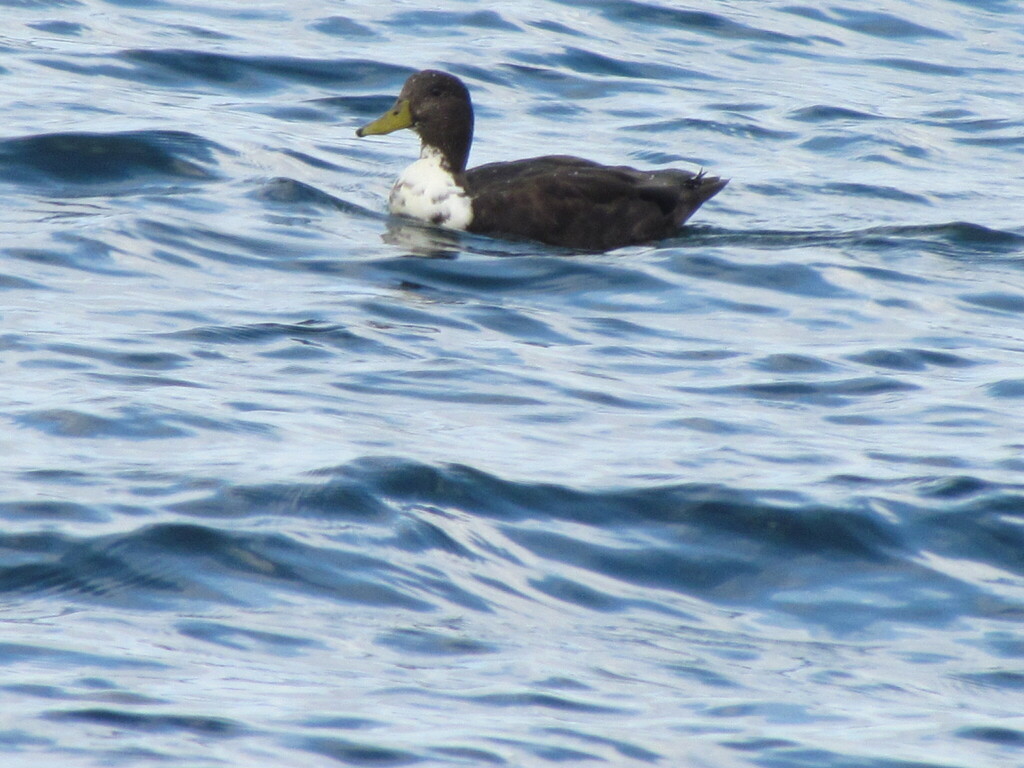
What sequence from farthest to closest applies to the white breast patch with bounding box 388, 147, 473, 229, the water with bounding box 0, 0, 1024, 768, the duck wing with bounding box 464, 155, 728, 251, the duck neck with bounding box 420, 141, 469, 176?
the duck neck with bounding box 420, 141, 469, 176
the white breast patch with bounding box 388, 147, 473, 229
the duck wing with bounding box 464, 155, 728, 251
the water with bounding box 0, 0, 1024, 768

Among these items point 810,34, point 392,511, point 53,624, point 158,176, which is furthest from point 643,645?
point 810,34

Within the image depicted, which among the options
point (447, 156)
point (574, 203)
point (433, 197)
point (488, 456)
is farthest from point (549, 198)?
point (488, 456)

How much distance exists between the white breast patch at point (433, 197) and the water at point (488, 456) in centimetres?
26

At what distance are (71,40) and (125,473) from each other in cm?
889

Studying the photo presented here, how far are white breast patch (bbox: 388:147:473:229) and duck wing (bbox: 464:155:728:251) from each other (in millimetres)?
60

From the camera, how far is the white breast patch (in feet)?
32.2

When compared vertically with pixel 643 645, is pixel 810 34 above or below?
above

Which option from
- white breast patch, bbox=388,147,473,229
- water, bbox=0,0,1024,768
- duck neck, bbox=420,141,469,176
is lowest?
water, bbox=0,0,1024,768

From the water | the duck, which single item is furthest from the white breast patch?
the water

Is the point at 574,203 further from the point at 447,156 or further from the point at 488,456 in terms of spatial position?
the point at 488,456

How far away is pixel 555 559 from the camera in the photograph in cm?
532

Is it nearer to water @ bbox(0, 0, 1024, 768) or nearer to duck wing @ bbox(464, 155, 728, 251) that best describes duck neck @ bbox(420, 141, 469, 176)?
duck wing @ bbox(464, 155, 728, 251)

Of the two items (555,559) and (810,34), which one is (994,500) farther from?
(810,34)

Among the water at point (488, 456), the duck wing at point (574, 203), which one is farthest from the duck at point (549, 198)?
the water at point (488, 456)
